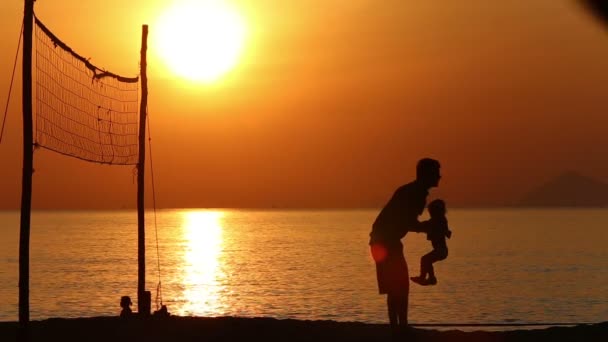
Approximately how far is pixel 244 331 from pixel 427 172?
163 inches

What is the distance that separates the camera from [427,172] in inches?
431

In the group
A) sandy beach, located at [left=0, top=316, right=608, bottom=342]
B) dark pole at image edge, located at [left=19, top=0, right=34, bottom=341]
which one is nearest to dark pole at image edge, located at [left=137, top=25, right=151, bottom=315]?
sandy beach, located at [left=0, top=316, right=608, bottom=342]

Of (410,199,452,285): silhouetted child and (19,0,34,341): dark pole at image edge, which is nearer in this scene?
(410,199,452,285): silhouetted child

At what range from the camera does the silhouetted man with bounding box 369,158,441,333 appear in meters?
11.0

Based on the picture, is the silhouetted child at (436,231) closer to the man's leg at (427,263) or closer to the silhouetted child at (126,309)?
the man's leg at (427,263)

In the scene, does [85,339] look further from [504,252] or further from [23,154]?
[504,252]

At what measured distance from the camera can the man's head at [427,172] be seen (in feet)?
35.9

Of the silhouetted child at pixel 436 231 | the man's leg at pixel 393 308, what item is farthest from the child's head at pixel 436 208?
the man's leg at pixel 393 308

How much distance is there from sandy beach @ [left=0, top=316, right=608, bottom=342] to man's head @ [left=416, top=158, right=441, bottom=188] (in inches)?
97.1

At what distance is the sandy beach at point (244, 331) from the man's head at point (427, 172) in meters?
2.47

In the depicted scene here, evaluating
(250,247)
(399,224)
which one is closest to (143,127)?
(399,224)

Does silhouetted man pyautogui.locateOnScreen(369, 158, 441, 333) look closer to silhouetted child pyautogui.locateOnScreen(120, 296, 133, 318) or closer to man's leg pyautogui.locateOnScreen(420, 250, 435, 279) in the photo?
man's leg pyautogui.locateOnScreen(420, 250, 435, 279)

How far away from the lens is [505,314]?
4609 cm

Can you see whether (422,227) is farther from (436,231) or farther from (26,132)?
(26,132)
